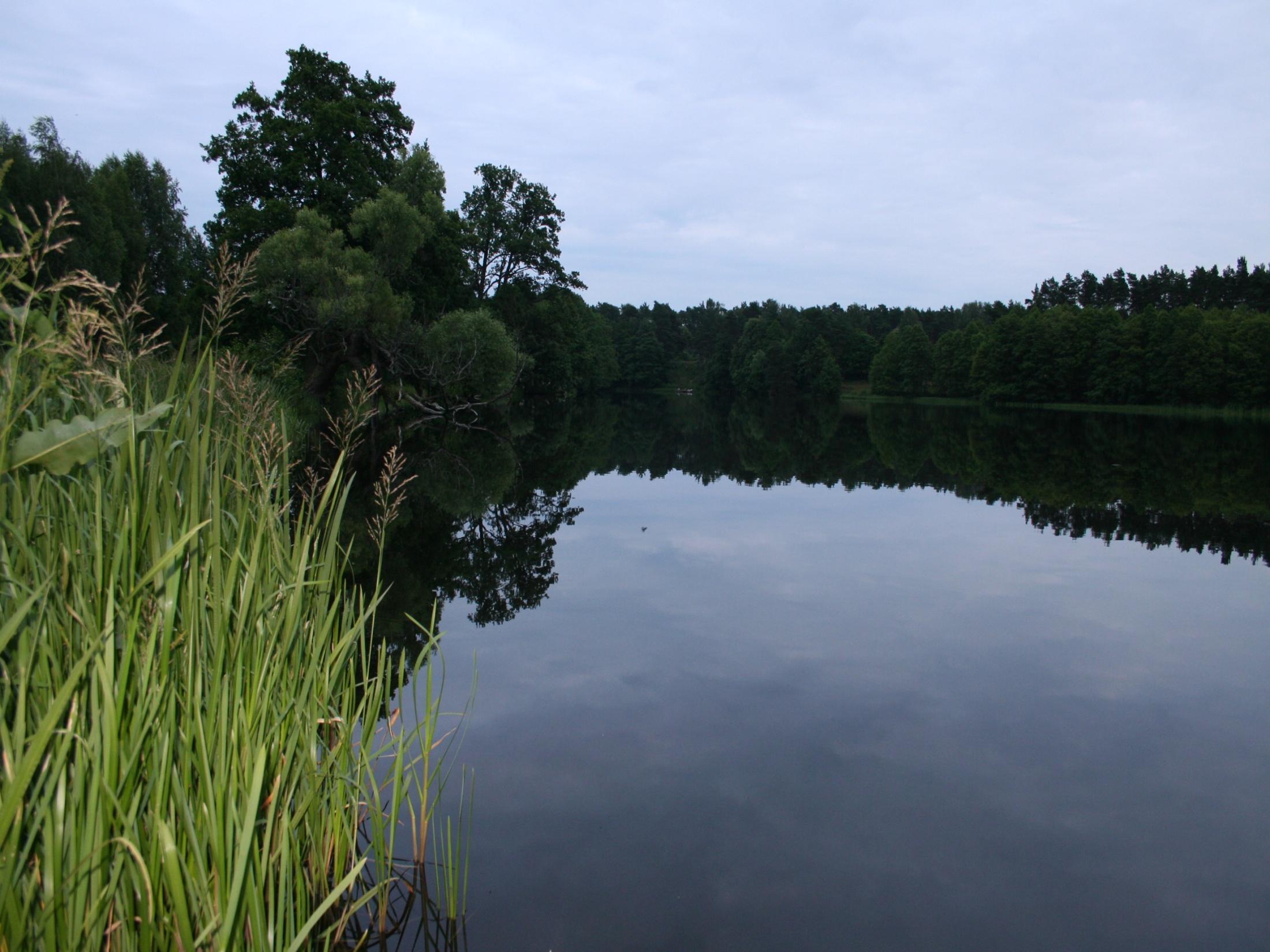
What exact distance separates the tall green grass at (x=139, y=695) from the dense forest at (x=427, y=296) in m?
0.78

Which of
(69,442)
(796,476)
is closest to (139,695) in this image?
(69,442)

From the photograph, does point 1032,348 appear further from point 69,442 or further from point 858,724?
point 69,442

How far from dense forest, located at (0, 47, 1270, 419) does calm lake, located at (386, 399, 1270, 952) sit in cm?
264

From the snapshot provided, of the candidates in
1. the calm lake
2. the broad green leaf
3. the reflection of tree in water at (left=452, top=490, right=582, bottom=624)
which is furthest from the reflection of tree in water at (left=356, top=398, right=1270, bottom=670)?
the broad green leaf

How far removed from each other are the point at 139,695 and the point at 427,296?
25.2 meters

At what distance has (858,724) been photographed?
17.3 ft

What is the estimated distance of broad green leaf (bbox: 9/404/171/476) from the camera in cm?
196

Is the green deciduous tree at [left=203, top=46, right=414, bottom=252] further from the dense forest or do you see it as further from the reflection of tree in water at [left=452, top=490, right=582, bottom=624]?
the reflection of tree in water at [left=452, top=490, right=582, bottom=624]

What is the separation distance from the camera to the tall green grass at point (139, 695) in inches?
74.3

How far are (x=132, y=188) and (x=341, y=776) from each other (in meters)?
44.5

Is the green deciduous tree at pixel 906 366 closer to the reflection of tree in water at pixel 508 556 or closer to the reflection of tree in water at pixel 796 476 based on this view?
the reflection of tree in water at pixel 796 476

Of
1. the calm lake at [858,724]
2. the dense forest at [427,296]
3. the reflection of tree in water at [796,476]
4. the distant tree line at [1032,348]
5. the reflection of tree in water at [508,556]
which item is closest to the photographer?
the calm lake at [858,724]

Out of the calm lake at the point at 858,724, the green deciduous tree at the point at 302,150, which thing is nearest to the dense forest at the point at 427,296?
the green deciduous tree at the point at 302,150

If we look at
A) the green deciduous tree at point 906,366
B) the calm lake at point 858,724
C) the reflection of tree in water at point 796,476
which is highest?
the green deciduous tree at point 906,366
